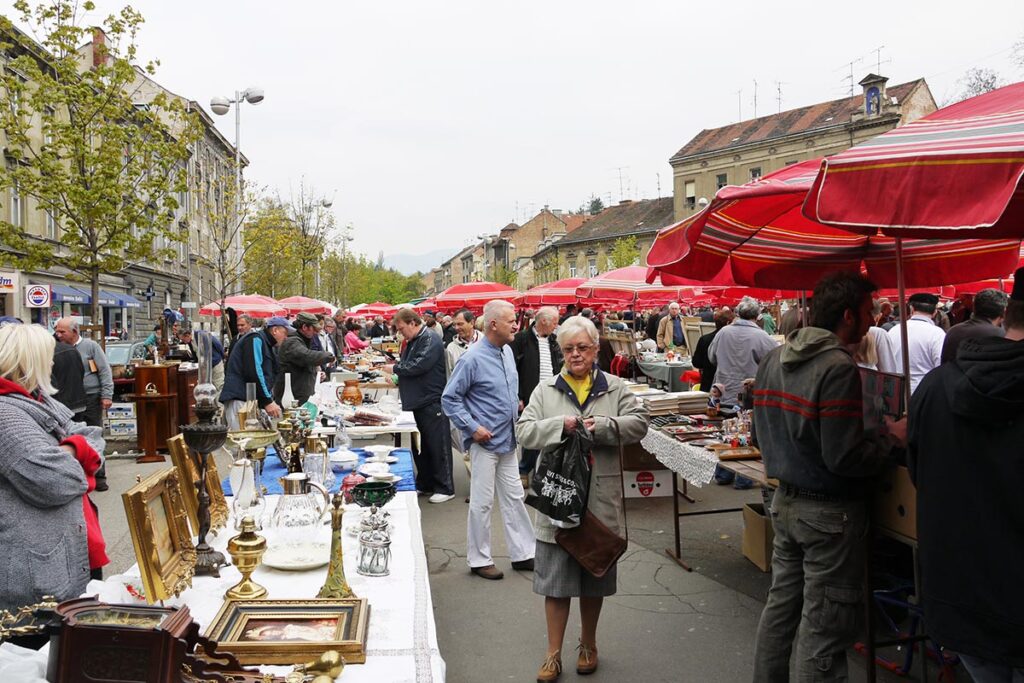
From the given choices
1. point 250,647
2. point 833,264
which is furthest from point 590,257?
point 250,647

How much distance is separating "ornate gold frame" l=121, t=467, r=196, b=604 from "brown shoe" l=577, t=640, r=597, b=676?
7.35 feet

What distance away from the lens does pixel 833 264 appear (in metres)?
5.47

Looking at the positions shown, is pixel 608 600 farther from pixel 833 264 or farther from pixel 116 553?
pixel 116 553

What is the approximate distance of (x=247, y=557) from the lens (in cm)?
252

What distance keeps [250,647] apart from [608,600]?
11.4 feet

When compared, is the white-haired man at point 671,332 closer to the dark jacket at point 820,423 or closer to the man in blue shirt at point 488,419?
the man in blue shirt at point 488,419

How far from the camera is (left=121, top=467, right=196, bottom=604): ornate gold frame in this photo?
2.31 meters

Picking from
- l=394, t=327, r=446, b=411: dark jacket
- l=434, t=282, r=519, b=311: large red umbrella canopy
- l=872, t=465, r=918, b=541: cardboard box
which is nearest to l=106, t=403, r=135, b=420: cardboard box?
l=394, t=327, r=446, b=411: dark jacket

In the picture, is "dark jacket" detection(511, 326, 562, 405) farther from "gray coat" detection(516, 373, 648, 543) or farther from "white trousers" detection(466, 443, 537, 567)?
"gray coat" detection(516, 373, 648, 543)

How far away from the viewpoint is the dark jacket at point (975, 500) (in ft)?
7.68

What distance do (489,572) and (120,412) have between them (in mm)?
8100

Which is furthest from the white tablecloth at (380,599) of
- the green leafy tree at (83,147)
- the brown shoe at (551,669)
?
the green leafy tree at (83,147)

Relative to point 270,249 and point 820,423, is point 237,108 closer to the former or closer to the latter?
point 270,249

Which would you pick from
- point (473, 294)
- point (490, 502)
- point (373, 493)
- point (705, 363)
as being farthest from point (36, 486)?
point (473, 294)
